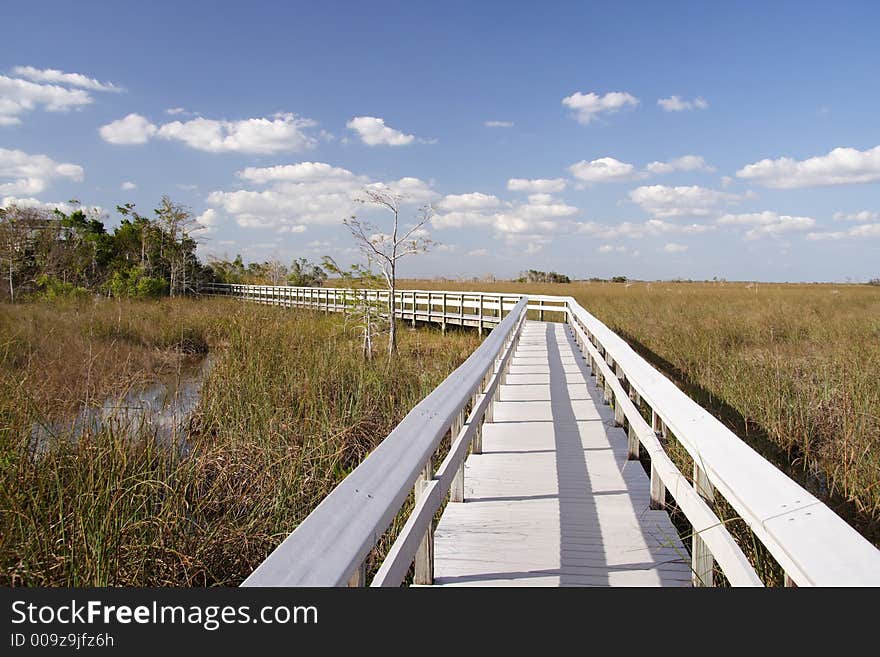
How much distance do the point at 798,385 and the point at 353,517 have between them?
756 centimetres

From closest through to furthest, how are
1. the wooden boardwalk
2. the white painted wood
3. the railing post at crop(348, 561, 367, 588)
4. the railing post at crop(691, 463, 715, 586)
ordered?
the railing post at crop(348, 561, 367, 588) → the white painted wood → the railing post at crop(691, 463, 715, 586) → the wooden boardwalk

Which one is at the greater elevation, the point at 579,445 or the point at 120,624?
the point at 120,624

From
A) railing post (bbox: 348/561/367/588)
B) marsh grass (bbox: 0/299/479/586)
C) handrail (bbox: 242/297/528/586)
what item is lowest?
marsh grass (bbox: 0/299/479/586)

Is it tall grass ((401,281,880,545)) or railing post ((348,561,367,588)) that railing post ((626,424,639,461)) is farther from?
railing post ((348,561,367,588))

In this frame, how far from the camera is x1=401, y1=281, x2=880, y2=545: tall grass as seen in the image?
505 centimetres

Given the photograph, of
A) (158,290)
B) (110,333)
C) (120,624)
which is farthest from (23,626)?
(158,290)

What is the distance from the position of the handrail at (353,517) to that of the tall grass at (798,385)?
3.56 m

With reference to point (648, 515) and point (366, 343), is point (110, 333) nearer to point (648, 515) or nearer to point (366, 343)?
point (366, 343)

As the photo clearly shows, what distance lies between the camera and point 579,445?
5.50 meters

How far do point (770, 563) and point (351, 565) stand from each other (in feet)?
8.77

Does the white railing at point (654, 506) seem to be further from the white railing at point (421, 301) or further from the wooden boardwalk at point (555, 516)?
the white railing at point (421, 301)

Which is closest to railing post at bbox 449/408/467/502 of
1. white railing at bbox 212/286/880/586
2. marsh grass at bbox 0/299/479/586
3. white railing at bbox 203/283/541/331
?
white railing at bbox 212/286/880/586

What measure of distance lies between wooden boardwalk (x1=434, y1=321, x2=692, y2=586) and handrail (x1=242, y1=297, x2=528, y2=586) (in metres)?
0.98

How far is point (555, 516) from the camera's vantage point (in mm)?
3824
